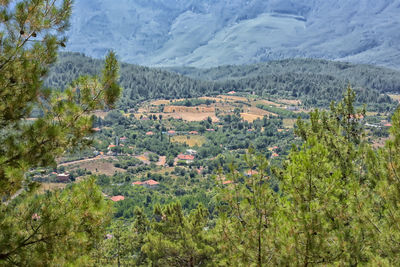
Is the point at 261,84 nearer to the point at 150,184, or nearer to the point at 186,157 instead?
the point at 186,157

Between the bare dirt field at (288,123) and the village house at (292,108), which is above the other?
the village house at (292,108)

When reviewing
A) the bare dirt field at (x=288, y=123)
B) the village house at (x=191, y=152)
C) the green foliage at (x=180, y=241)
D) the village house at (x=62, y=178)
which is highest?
the green foliage at (x=180, y=241)

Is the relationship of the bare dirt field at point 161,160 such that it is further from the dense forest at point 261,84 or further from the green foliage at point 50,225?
the green foliage at point 50,225

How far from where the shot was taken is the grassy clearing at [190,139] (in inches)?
2706

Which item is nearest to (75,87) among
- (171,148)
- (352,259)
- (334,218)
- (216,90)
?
(334,218)

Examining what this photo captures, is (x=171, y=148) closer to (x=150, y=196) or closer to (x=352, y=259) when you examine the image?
(x=150, y=196)

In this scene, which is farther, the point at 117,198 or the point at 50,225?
the point at 117,198

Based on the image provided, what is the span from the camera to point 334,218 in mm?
4633

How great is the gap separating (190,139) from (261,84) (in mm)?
49626

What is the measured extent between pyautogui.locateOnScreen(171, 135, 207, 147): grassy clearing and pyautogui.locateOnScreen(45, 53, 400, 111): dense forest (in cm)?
2046

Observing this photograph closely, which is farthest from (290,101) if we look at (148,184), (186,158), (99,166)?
(148,184)

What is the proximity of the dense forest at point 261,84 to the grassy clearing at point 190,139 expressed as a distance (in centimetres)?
2046

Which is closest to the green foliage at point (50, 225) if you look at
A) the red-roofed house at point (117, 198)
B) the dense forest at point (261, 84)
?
the red-roofed house at point (117, 198)

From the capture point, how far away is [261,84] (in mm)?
113438
